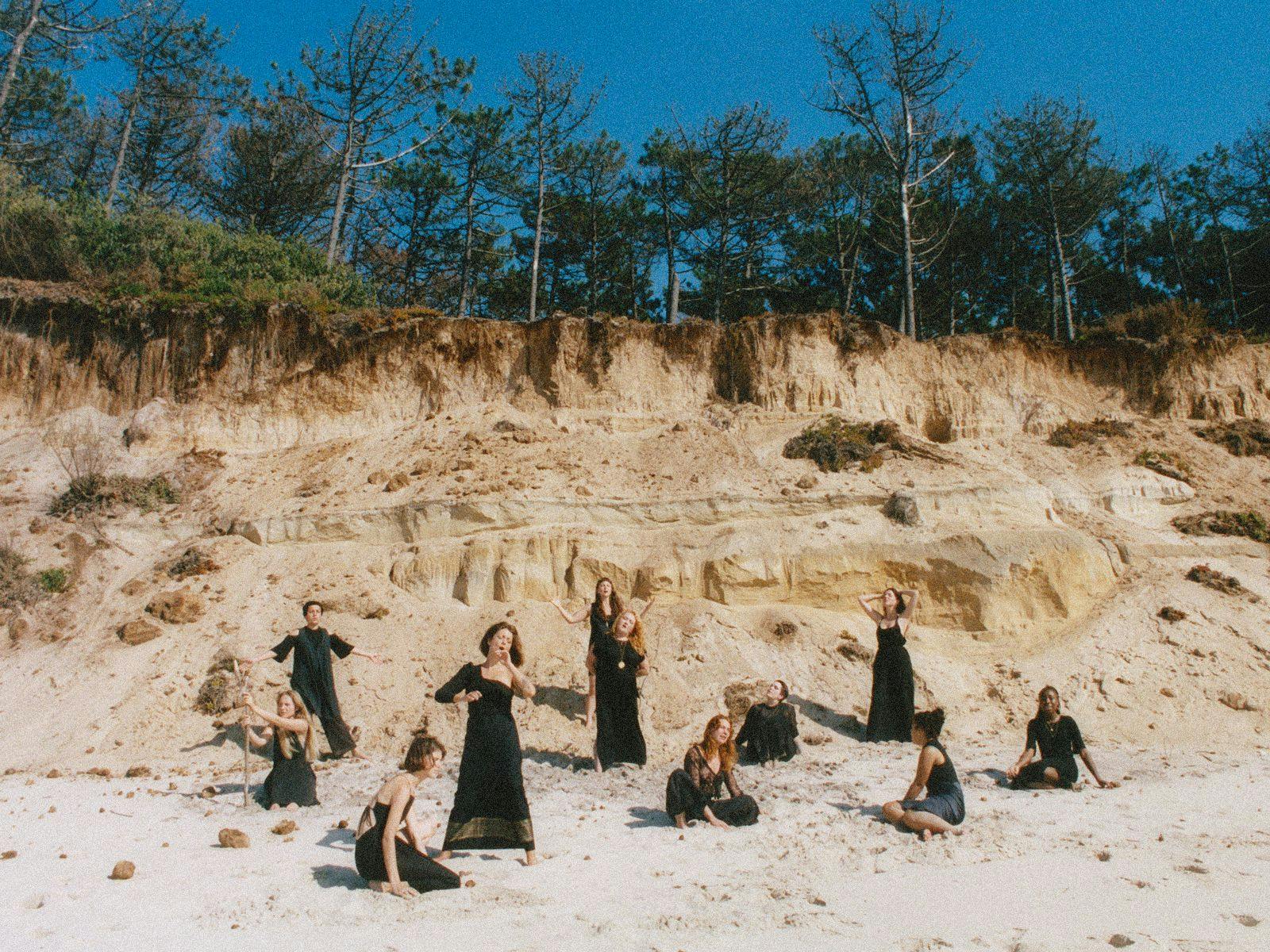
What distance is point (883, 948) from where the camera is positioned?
4.54 meters

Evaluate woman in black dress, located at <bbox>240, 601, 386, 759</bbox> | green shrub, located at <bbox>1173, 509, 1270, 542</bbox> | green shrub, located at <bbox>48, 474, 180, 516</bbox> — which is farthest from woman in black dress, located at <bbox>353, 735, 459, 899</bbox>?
→ green shrub, located at <bbox>1173, 509, 1270, 542</bbox>

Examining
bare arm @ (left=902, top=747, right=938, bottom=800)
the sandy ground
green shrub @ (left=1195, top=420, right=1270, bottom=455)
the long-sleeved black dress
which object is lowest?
the sandy ground

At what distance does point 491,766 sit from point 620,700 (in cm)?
296

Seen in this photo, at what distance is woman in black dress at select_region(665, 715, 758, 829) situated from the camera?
22.1 ft

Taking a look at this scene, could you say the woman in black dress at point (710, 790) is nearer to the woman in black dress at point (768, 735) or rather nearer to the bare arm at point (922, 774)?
the bare arm at point (922, 774)

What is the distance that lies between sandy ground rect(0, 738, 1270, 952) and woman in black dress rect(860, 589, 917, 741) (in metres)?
1.40

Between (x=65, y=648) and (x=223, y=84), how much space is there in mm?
20242

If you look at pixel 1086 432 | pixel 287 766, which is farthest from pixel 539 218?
pixel 287 766

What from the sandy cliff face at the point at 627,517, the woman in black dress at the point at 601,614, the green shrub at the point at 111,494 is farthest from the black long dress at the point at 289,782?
the green shrub at the point at 111,494

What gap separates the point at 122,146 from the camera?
920 inches

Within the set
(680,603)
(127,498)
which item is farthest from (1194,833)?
(127,498)

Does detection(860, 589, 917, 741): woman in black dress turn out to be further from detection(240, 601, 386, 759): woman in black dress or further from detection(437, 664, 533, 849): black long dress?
detection(240, 601, 386, 759): woman in black dress

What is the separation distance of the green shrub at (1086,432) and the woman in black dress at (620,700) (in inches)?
437

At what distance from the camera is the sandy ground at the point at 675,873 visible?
4.69m
